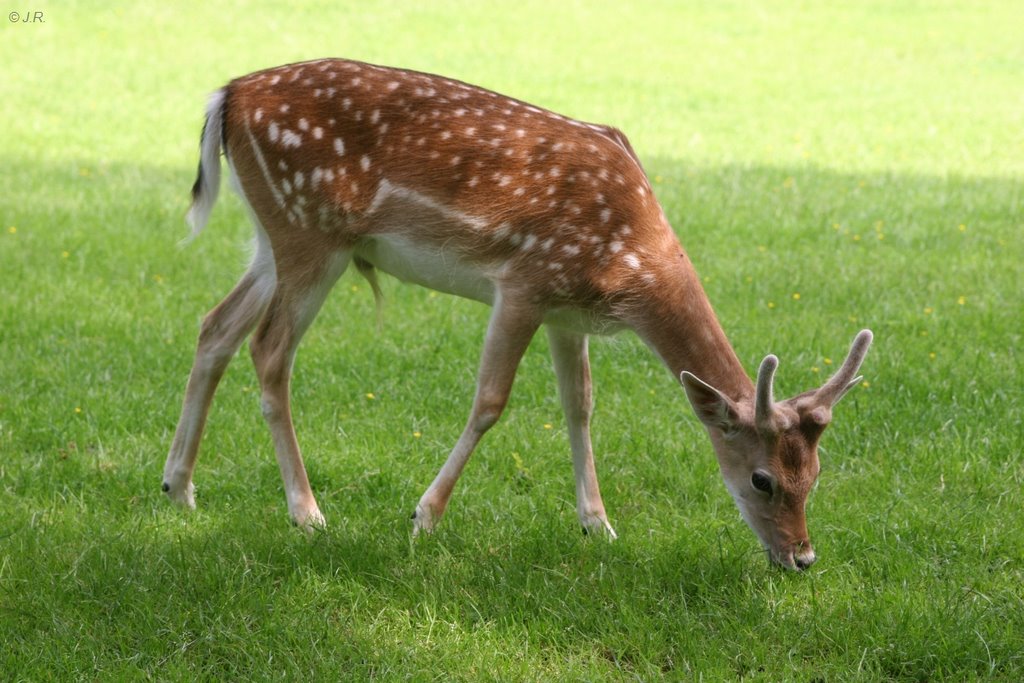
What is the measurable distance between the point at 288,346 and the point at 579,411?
1.18 metres

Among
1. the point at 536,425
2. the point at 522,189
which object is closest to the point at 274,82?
the point at 522,189

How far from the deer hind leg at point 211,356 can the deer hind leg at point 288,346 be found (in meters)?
0.22

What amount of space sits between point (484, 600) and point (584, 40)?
623 inches

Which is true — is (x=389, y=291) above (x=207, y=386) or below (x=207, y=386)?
below

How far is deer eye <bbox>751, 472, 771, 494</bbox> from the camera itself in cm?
472

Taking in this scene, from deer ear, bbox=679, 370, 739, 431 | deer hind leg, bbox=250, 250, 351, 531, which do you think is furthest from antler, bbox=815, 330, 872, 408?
deer hind leg, bbox=250, 250, 351, 531

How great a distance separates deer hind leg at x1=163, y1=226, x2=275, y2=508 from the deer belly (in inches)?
21.5

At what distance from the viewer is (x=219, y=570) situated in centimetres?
468

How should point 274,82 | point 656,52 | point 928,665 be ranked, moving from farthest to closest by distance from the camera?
1. point 656,52
2. point 274,82
3. point 928,665

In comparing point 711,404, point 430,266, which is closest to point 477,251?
point 430,266

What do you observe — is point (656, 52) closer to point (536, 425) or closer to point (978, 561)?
point (536, 425)

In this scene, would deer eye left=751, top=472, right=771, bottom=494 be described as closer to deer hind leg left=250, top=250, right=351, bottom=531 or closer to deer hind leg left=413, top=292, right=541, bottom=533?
deer hind leg left=413, top=292, right=541, bottom=533

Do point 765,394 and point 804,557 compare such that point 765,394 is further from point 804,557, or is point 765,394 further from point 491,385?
point 491,385

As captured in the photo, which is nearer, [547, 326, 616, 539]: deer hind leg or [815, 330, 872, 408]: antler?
[815, 330, 872, 408]: antler
